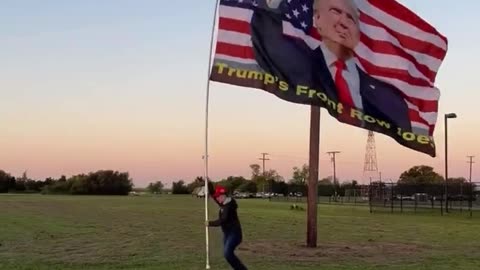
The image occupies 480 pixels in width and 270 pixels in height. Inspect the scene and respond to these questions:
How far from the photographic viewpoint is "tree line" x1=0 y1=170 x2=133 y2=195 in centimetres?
14925

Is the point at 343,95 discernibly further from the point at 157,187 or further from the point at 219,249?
the point at 157,187

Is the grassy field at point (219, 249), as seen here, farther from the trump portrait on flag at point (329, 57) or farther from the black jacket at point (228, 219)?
the trump portrait on flag at point (329, 57)

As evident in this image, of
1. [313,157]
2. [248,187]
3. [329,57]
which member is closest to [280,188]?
[248,187]

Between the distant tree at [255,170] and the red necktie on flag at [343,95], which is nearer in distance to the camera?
the red necktie on flag at [343,95]

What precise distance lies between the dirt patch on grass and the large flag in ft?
10.8

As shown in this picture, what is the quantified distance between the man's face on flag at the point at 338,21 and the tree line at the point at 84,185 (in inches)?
5296

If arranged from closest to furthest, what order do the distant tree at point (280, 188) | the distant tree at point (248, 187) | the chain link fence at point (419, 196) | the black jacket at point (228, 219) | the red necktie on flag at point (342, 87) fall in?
the black jacket at point (228, 219) → the red necktie on flag at point (342, 87) → the chain link fence at point (419, 196) → the distant tree at point (280, 188) → the distant tree at point (248, 187)

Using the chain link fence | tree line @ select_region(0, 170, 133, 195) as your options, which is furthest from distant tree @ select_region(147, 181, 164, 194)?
the chain link fence

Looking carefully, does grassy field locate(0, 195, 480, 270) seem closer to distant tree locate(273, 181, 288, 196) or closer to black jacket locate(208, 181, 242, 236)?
black jacket locate(208, 181, 242, 236)

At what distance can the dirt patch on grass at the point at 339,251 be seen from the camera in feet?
55.8

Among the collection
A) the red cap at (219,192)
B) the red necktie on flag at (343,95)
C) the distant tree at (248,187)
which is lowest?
the red cap at (219,192)

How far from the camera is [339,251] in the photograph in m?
18.7

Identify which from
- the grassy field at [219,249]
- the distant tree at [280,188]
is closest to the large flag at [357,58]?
the grassy field at [219,249]

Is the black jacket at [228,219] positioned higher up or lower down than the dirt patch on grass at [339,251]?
higher up
